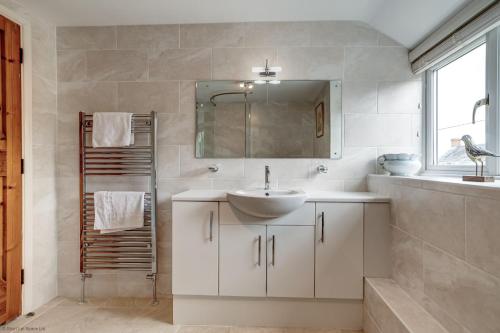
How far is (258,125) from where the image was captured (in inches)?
83.9

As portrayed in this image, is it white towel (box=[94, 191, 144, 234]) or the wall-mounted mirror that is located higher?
the wall-mounted mirror

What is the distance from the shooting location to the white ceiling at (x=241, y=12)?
6.12 ft

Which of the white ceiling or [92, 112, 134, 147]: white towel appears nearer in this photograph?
the white ceiling

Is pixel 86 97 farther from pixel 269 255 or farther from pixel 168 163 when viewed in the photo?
pixel 269 255

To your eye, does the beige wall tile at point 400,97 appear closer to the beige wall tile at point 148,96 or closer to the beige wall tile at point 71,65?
the beige wall tile at point 148,96

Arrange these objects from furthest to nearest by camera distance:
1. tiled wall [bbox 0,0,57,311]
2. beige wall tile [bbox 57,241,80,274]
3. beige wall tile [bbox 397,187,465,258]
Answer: beige wall tile [bbox 57,241,80,274], tiled wall [bbox 0,0,57,311], beige wall tile [bbox 397,187,465,258]

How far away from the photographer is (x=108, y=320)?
1837mm

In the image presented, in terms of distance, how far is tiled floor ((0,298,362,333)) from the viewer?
1.73m

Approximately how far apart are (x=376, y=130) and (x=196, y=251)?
167 cm

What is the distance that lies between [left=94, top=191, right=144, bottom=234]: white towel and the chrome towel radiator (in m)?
0.11

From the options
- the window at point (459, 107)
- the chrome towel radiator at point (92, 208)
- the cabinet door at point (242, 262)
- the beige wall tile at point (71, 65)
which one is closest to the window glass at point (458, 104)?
the window at point (459, 107)

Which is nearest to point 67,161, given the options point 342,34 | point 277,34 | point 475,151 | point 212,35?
point 212,35

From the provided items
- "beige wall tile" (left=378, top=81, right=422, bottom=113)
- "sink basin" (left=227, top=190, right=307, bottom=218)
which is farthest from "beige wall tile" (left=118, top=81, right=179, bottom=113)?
"beige wall tile" (left=378, top=81, right=422, bottom=113)

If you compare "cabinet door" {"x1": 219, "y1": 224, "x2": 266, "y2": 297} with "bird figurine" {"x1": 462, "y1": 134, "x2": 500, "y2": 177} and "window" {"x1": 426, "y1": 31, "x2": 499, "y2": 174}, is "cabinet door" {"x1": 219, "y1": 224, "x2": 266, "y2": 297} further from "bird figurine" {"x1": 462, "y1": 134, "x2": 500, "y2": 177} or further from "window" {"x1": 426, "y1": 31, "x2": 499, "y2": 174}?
"window" {"x1": 426, "y1": 31, "x2": 499, "y2": 174}
